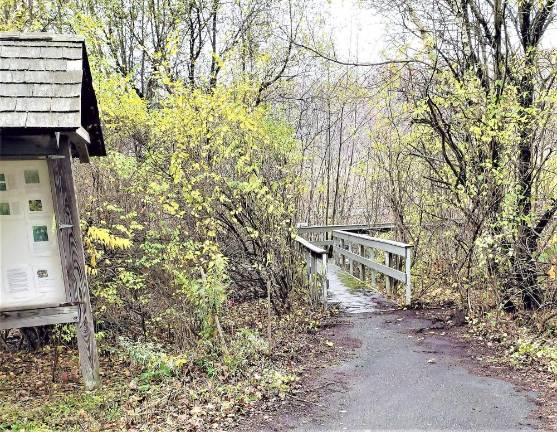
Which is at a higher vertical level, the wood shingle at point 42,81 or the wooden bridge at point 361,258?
the wood shingle at point 42,81

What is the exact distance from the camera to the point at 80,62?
527 centimetres

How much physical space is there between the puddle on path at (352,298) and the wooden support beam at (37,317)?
513cm

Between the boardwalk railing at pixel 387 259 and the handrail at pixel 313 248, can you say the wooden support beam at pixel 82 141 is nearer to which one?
the handrail at pixel 313 248

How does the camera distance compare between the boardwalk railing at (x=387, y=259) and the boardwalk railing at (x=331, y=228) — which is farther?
the boardwalk railing at (x=331, y=228)

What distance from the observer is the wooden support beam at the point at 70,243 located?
525 cm

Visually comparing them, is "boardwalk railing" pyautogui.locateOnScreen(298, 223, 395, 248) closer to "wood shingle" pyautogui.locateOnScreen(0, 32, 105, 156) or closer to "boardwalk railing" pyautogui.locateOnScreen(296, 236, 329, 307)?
"boardwalk railing" pyautogui.locateOnScreen(296, 236, 329, 307)

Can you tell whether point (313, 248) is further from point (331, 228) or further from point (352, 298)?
point (331, 228)

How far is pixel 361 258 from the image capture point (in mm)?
11258

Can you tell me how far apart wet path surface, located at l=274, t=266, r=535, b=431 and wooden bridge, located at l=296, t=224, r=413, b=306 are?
5.96 ft

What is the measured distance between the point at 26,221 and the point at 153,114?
12.8 ft

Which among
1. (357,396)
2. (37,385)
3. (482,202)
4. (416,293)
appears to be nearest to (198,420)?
(357,396)

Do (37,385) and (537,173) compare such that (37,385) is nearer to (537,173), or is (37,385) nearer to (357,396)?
(357,396)

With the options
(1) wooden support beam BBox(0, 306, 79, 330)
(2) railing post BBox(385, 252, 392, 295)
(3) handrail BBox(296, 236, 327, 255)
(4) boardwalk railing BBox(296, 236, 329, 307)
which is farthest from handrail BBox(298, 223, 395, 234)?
(1) wooden support beam BBox(0, 306, 79, 330)

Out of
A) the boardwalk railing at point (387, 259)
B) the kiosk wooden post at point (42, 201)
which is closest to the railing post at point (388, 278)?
the boardwalk railing at point (387, 259)
